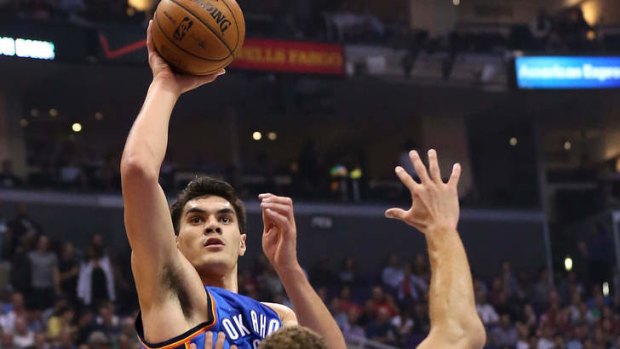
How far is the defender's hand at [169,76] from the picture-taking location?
3357 mm

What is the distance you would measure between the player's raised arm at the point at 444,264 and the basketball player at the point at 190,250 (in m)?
0.68

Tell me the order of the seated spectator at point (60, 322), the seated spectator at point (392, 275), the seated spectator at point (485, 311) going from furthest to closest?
the seated spectator at point (392, 275) < the seated spectator at point (485, 311) < the seated spectator at point (60, 322)

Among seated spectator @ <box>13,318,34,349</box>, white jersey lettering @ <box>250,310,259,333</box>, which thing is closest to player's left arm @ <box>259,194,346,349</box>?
white jersey lettering @ <box>250,310,259,333</box>

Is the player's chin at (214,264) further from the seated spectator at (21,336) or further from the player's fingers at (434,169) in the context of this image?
the seated spectator at (21,336)

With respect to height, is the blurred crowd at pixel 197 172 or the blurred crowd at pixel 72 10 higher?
the blurred crowd at pixel 72 10

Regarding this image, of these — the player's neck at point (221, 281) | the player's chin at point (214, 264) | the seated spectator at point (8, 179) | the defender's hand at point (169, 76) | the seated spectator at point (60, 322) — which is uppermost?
the seated spectator at point (8, 179)

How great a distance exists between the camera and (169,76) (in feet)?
11.1

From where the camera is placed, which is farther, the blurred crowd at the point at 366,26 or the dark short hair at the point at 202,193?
the blurred crowd at the point at 366,26

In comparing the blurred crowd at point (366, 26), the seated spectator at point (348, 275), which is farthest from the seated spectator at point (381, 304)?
the blurred crowd at point (366, 26)

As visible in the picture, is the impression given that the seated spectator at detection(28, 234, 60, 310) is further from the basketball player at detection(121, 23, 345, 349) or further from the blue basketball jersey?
the blue basketball jersey

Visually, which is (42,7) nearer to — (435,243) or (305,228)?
(305,228)

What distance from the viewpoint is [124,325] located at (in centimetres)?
1227

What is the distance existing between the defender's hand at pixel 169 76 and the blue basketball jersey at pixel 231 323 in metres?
0.63

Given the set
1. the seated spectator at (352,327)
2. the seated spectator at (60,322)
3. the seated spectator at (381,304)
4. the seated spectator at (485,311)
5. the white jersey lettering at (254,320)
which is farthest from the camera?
the seated spectator at (485,311)
